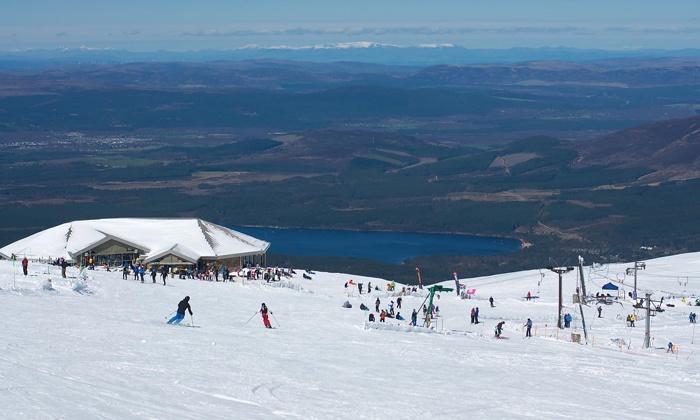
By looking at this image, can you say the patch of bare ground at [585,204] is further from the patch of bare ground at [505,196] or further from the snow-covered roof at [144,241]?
the snow-covered roof at [144,241]

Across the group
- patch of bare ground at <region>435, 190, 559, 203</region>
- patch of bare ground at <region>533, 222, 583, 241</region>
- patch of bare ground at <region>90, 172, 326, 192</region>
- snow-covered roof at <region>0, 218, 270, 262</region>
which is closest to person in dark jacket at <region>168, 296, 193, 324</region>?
snow-covered roof at <region>0, 218, 270, 262</region>

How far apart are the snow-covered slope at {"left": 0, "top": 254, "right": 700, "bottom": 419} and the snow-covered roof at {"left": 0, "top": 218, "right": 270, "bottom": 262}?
9.79 meters

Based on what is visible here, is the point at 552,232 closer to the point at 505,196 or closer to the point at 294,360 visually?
the point at 505,196

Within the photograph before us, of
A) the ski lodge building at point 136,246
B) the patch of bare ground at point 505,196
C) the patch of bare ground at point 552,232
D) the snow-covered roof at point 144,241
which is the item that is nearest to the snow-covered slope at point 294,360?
the ski lodge building at point 136,246

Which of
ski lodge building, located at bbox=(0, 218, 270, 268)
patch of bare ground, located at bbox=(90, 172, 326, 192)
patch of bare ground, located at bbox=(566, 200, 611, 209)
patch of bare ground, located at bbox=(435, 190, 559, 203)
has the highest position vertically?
patch of bare ground, located at bbox=(90, 172, 326, 192)

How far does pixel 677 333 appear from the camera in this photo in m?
42.2

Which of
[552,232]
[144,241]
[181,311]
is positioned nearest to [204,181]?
[552,232]

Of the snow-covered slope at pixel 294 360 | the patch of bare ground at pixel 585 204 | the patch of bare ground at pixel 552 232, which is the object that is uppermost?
the patch of bare ground at pixel 585 204

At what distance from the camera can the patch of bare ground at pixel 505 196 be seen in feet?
503

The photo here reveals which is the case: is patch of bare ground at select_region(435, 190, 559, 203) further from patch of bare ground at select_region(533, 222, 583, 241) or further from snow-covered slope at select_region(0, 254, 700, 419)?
snow-covered slope at select_region(0, 254, 700, 419)


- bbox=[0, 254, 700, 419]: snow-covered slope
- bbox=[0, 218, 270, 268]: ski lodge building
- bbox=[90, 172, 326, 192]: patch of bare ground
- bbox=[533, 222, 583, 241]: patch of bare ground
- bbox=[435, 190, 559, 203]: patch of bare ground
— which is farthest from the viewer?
bbox=[90, 172, 326, 192]: patch of bare ground

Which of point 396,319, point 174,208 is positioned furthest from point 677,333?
point 174,208

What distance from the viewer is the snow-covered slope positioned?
74.8 ft

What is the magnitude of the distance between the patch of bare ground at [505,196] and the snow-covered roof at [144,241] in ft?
307
